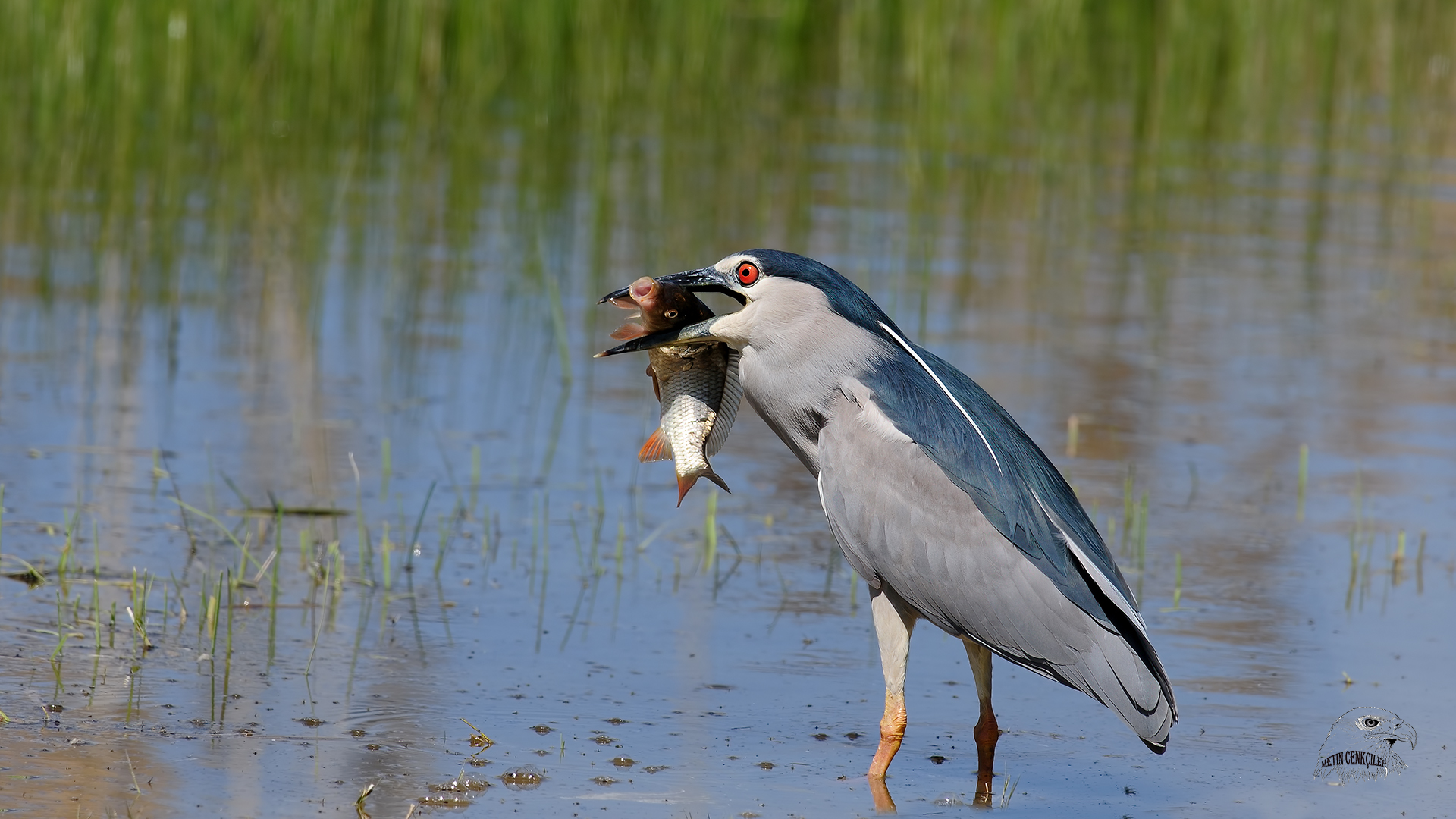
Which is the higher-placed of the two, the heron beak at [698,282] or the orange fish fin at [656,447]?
the heron beak at [698,282]

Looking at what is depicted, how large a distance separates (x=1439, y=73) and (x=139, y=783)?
1504cm

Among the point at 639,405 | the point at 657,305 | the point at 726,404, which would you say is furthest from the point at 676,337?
the point at 639,405

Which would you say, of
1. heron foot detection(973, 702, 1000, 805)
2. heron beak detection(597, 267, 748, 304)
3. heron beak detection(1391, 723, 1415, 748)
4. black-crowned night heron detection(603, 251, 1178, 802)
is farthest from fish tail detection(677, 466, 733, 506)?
heron beak detection(1391, 723, 1415, 748)

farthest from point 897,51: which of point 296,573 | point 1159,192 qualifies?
point 296,573

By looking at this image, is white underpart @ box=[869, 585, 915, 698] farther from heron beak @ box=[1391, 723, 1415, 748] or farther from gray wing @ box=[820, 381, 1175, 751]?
heron beak @ box=[1391, 723, 1415, 748]

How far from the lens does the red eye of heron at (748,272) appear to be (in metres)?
4.83

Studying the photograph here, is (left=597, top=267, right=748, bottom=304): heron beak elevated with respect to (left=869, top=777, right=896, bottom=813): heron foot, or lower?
elevated

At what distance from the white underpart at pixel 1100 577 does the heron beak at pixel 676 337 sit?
931 mm

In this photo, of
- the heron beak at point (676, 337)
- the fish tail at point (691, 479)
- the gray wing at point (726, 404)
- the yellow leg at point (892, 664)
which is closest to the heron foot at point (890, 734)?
the yellow leg at point (892, 664)

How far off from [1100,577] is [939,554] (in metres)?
0.39

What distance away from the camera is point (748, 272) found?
4.83m

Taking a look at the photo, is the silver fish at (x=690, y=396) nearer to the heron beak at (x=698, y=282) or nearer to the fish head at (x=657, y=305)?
the fish head at (x=657, y=305)

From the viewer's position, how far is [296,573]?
568 centimetres

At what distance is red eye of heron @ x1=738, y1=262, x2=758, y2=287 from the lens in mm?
4828
